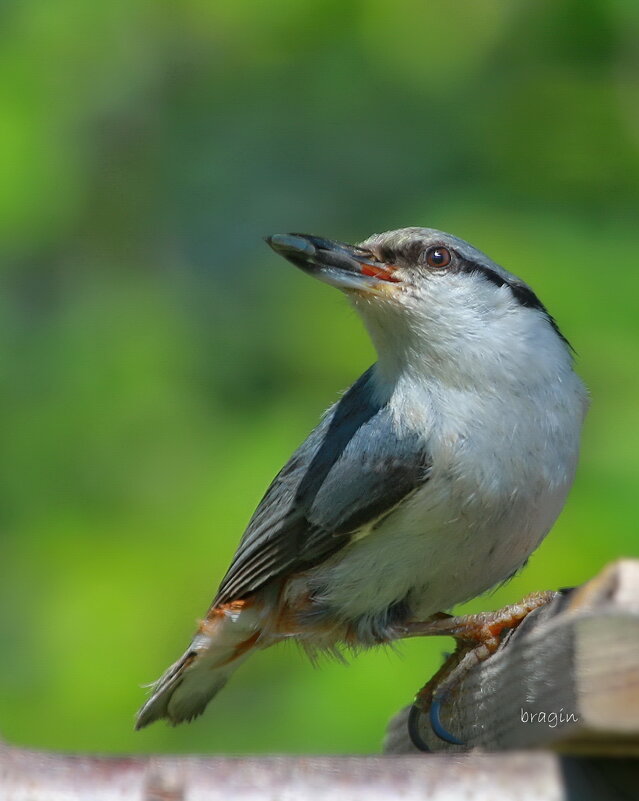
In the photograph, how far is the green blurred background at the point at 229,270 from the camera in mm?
3779

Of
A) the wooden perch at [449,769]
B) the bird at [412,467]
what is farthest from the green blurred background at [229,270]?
the wooden perch at [449,769]

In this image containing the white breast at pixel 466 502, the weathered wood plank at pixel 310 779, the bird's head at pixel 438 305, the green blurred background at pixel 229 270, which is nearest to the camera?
the weathered wood plank at pixel 310 779

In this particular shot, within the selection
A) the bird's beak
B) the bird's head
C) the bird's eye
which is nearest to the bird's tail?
the bird's head

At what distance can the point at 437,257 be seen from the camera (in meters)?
3.05

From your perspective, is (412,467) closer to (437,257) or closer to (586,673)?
(437,257)

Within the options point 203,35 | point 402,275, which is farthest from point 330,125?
point 402,275

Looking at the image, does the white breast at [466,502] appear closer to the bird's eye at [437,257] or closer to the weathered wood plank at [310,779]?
the bird's eye at [437,257]

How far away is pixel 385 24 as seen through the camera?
5.10 m

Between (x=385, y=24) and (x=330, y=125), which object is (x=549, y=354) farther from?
(x=330, y=125)

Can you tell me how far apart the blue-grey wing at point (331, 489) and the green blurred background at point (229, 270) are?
0.63 meters

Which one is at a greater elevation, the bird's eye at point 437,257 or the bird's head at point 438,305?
the bird's eye at point 437,257

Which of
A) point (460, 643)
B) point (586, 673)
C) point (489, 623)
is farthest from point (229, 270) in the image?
point (586, 673)

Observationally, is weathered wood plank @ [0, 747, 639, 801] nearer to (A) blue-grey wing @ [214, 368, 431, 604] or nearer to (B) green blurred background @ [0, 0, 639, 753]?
(A) blue-grey wing @ [214, 368, 431, 604]

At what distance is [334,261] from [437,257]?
1.00 ft
